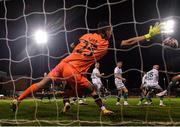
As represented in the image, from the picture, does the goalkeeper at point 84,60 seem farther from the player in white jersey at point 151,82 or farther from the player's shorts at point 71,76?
Result: the player in white jersey at point 151,82

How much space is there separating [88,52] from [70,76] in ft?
1.75

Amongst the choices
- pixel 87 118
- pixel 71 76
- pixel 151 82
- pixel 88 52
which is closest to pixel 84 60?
pixel 88 52

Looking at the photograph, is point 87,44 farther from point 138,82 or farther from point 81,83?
point 138,82

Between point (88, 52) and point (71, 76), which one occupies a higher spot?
point (88, 52)

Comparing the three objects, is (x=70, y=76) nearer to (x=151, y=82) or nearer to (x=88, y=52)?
(x=88, y=52)

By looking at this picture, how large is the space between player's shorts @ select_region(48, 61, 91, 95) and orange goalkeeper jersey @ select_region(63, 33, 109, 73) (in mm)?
90

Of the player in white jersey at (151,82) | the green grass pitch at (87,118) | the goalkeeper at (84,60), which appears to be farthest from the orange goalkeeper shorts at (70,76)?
the player in white jersey at (151,82)

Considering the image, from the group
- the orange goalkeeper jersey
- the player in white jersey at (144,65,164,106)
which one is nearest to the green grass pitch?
the orange goalkeeper jersey

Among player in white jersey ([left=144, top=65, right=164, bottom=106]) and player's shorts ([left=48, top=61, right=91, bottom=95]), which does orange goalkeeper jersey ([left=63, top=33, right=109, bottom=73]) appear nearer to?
player's shorts ([left=48, top=61, right=91, bottom=95])

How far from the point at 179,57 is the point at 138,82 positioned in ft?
14.1

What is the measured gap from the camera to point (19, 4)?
18453 millimetres

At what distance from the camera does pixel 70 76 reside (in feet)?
22.1

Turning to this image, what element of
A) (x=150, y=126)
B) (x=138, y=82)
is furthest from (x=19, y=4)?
(x=150, y=126)

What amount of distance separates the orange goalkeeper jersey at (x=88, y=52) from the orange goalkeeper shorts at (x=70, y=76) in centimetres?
9
